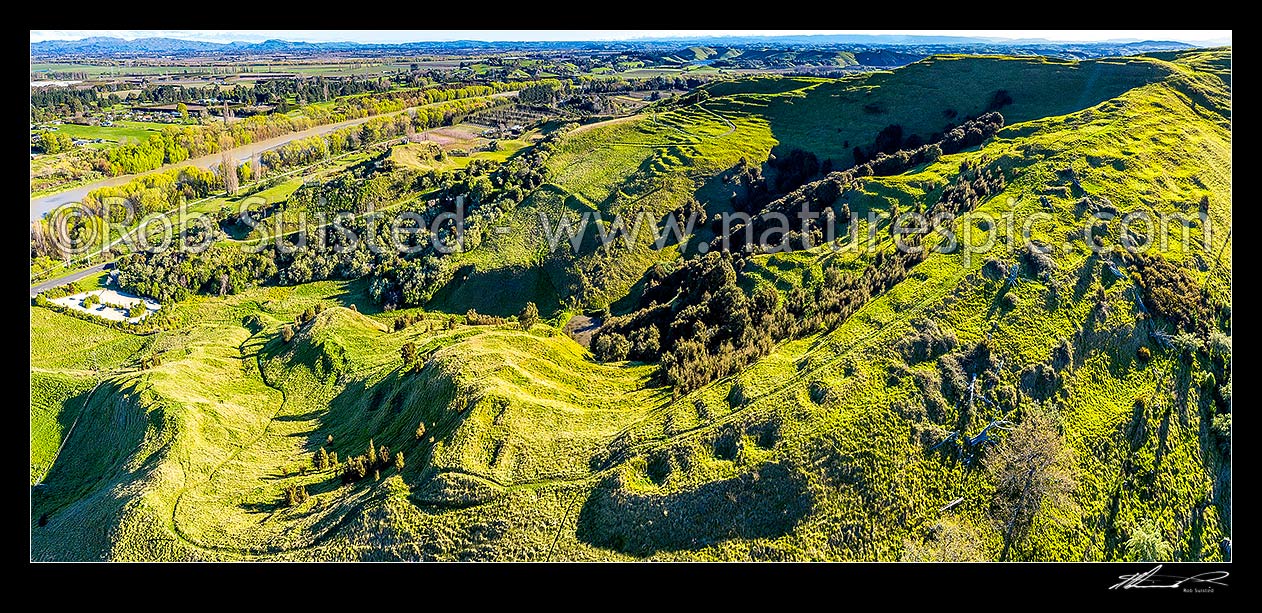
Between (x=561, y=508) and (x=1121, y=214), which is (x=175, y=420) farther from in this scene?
(x=1121, y=214)

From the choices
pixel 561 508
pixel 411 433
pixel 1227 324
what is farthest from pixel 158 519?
pixel 1227 324

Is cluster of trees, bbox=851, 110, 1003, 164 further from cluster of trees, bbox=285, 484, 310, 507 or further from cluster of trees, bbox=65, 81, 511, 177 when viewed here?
cluster of trees, bbox=65, 81, 511, 177

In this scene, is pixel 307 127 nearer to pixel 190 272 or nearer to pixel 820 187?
pixel 190 272

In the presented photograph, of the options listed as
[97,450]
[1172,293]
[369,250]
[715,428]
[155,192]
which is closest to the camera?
[715,428]

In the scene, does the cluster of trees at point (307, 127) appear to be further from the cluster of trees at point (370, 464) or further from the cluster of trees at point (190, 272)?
the cluster of trees at point (370, 464)

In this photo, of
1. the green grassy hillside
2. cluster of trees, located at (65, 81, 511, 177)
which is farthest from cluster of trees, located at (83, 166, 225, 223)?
the green grassy hillside
